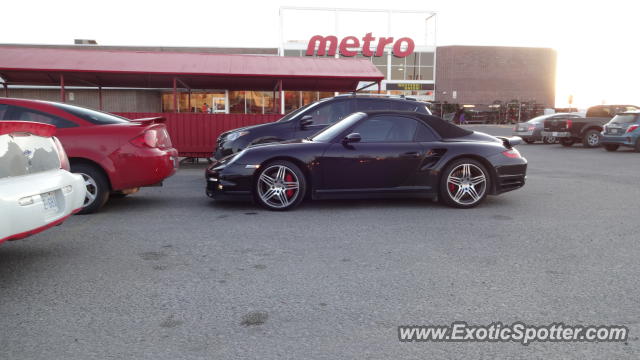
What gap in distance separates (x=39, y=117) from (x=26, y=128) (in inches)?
106

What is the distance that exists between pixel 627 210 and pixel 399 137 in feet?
10.6

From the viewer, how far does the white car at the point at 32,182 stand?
12.4ft

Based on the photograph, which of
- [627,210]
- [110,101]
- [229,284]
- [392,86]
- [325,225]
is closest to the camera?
[229,284]

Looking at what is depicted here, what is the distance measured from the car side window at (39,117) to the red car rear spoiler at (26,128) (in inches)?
82.3

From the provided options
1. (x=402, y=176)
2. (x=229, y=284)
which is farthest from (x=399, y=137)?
(x=229, y=284)

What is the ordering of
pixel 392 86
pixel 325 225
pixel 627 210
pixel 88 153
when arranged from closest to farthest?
1. pixel 325 225
2. pixel 88 153
3. pixel 627 210
4. pixel 392 86

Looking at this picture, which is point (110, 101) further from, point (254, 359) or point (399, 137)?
point (254, 359)

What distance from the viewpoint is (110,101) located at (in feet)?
111

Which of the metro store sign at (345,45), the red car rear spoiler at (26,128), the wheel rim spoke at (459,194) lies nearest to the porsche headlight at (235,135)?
the wheel rim spoke at (459,194)

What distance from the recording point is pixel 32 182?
4102 millimetres

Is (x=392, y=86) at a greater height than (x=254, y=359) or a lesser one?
greater

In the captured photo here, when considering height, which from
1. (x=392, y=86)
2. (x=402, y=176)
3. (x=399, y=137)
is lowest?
(x=402, y=176)

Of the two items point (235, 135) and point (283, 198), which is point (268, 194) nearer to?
point (283, 198)

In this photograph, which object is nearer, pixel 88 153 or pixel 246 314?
pixel 246 314
